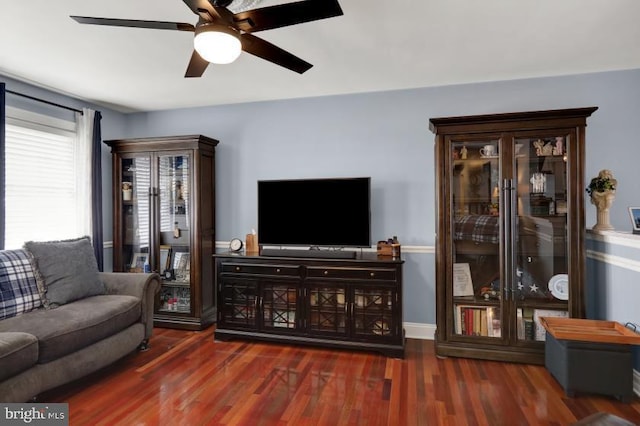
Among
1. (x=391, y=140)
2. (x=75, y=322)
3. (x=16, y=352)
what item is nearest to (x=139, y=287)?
(x=75, y=322)

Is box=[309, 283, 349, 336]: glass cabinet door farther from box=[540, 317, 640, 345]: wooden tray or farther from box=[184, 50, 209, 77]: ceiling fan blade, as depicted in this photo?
box=[184, 50, 209, 77]: ceiling fan blade

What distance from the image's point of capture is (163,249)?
3.92 meters

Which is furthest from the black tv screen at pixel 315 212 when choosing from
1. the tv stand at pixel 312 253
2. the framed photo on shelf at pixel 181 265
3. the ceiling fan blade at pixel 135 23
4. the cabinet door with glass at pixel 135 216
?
the ceiling fan blade at pixel 135 23

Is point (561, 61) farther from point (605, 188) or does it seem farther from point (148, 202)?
point (148, 202)

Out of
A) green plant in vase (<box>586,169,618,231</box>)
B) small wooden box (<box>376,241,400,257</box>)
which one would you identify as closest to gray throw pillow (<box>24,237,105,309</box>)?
small wooden box (<box>376,241,400,257</box>)

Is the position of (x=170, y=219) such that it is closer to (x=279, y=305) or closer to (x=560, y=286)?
(x=279, y=305)

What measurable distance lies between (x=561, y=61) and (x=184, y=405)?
3.80 metres

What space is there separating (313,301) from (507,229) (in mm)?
1764

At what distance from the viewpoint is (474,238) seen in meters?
3.07

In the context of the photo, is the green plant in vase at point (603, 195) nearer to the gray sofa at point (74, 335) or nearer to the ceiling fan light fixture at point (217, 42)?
the ceiling fan light fixture at point (217, 42)

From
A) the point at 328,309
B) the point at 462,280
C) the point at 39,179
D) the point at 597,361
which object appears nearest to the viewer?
the point at 597,361

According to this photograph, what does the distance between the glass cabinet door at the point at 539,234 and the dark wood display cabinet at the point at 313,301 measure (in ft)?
3.33

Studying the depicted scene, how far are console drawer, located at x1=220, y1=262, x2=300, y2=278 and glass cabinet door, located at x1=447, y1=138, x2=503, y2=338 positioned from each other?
1387 millimetres

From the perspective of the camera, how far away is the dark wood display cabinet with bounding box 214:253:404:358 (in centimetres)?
309
